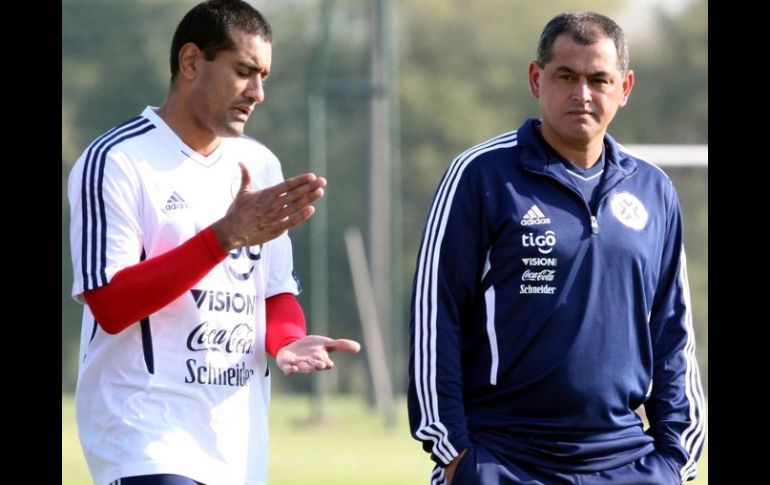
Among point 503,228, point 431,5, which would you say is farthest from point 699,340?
point 431,5

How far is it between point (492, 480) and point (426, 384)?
347mm

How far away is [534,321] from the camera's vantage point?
4.15 metres

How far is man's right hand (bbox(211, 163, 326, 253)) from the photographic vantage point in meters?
3.95

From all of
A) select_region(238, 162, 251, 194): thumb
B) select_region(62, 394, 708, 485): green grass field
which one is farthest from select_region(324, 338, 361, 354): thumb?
select_region(62, 394, 708, 485): green grass field

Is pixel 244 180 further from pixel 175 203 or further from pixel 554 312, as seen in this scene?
pixel 554 312

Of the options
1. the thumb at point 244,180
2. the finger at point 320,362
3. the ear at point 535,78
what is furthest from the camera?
the ear at point 535,78

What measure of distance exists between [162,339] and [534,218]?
1.19 metres

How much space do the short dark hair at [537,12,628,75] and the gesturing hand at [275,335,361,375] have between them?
1117 millimetres

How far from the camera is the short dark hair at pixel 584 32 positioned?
435 cm

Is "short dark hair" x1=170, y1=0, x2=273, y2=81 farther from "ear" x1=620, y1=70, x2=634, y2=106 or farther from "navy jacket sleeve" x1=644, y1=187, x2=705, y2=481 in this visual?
"navy jacket sleeve" x1=644, y1=187, x2=705, y2=481

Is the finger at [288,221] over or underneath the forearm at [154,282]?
over

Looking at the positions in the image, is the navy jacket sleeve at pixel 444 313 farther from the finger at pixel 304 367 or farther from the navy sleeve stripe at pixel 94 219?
the navy sleeve stripe at pixel 94 219

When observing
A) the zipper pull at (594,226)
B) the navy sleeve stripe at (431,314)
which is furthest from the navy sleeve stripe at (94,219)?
the zipper pull at (594,226)

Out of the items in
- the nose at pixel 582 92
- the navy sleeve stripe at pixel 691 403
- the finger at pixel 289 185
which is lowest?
the navy sleeve stripe at pixel 691 403
